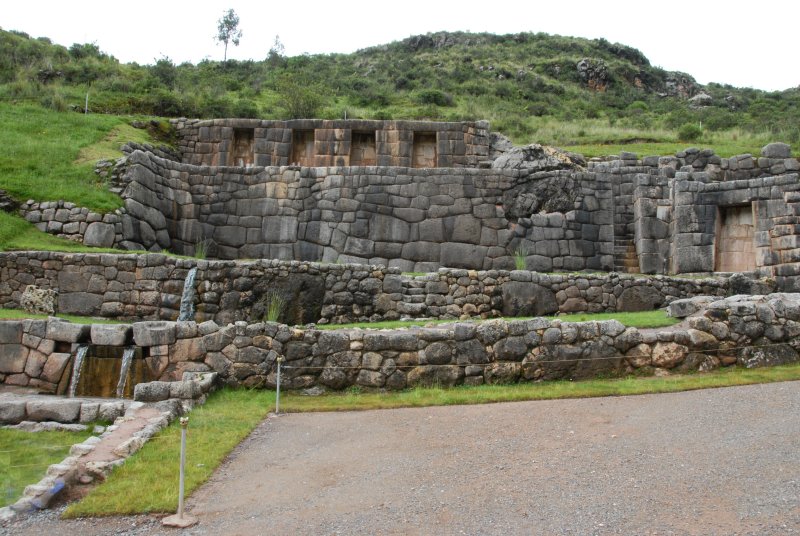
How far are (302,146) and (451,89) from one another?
102 feet

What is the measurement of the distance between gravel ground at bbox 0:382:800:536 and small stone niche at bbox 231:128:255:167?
16060mm

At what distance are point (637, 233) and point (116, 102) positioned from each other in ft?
65.4

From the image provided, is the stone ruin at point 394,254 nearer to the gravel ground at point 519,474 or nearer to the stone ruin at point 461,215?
the stone ruin at point 461,215

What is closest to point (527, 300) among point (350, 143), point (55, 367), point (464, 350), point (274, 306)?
point (464, 350)

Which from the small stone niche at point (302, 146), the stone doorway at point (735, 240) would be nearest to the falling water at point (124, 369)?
the small stone niche at point (302, 146)

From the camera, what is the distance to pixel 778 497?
548cm

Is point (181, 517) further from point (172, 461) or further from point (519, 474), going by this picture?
point (519, 474)

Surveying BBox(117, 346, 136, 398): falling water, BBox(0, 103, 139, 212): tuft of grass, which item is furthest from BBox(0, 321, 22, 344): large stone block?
BBox(0, 103, 139, 212): tuft of grass

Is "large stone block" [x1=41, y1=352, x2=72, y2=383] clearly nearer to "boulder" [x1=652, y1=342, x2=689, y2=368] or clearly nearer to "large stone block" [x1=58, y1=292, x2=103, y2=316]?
"large stone block" [x1=58, y1=292, x2=103, y2=316]

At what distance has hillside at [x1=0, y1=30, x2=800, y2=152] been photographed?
2991 cm

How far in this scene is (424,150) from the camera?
75.8 ft

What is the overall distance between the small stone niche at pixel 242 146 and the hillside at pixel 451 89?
5925 mm

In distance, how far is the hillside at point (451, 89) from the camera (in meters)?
29.9

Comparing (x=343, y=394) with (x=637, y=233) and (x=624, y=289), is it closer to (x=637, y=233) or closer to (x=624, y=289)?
(x=624, y=289)
